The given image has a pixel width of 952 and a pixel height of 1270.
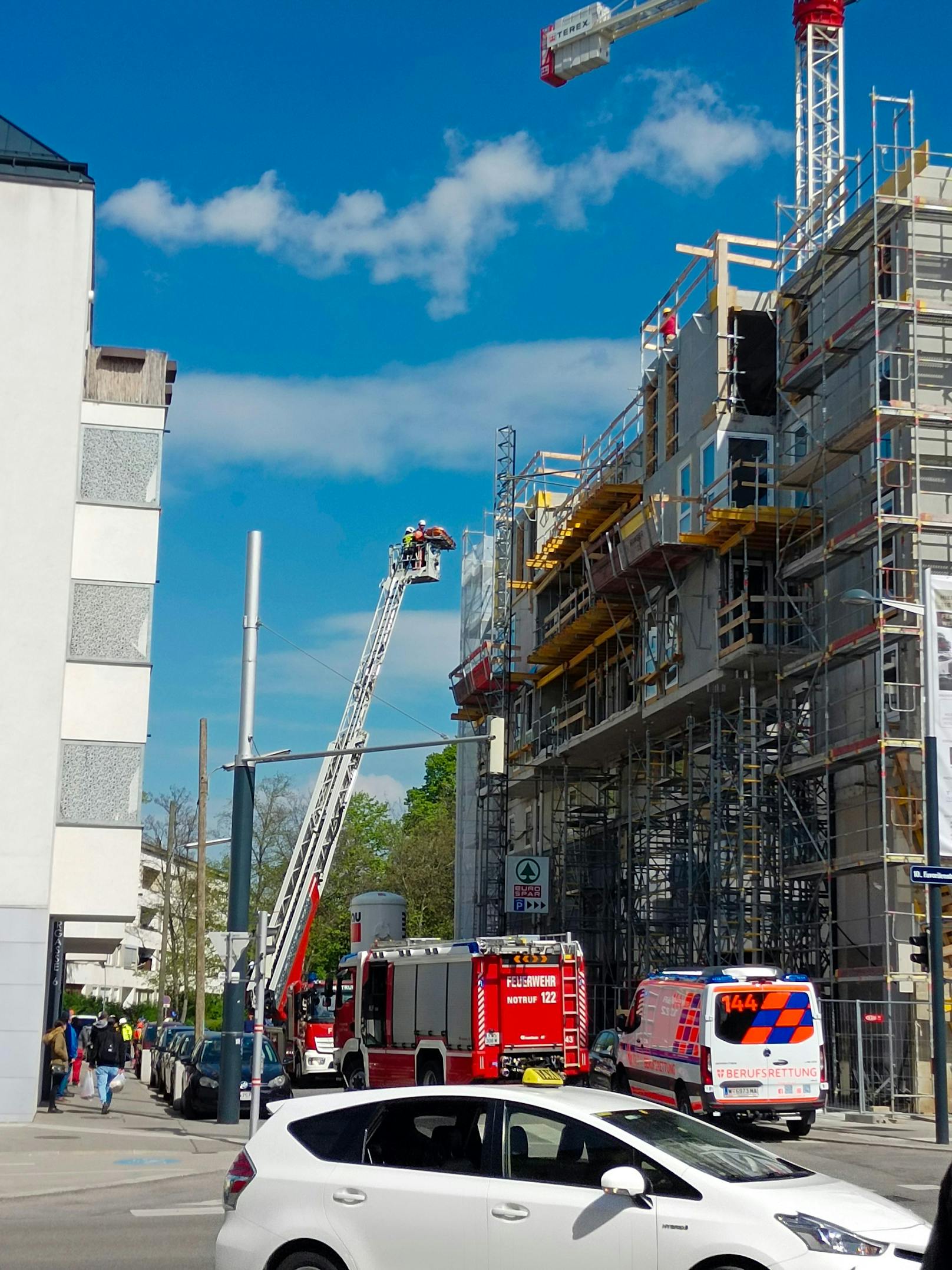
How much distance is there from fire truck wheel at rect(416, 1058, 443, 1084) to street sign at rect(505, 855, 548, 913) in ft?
43.3

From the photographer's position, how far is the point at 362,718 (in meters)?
48.1

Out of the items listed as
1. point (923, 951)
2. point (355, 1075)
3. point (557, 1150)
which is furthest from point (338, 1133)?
point (355, 1075)

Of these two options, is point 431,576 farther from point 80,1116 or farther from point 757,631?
point 80,1116

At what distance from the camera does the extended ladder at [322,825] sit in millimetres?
40500

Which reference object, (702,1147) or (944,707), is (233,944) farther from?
(702,1147)

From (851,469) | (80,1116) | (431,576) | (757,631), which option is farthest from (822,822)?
(431,576)

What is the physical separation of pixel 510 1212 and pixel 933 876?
48.9 ft

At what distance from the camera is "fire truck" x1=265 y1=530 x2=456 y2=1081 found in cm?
3566

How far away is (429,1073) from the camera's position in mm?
27438

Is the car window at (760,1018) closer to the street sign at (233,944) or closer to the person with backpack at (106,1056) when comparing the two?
the street sign at (233,944)

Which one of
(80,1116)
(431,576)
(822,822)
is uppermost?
(431,576)

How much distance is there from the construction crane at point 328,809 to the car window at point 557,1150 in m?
26.9

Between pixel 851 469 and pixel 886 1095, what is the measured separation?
41.8 ft

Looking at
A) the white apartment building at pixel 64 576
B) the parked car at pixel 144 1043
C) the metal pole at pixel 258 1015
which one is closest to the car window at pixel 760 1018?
the metal pole at pixel 258 1015
